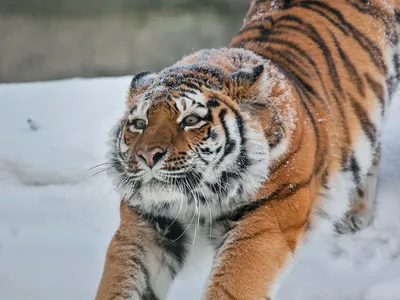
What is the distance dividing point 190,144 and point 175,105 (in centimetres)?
10

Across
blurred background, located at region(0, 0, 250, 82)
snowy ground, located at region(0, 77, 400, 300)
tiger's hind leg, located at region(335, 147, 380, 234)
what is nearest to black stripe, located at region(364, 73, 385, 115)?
tiger's hind leg, located at region(335, 147, 380, 234)

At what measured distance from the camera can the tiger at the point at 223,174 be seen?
156cm

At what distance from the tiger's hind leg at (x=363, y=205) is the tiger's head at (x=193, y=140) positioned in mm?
836

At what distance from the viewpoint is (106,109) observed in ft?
11.5

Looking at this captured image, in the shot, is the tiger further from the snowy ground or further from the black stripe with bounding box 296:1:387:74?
the black stripe with bounding box 296:1:387:74

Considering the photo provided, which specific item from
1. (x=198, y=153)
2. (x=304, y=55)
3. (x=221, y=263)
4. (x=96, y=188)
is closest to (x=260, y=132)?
(x=198, y=153)

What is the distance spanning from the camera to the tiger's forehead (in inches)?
62.1

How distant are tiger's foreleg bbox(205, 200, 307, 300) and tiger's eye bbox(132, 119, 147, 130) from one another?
0.31 m

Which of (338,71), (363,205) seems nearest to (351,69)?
(338,71)

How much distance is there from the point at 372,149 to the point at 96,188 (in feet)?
3.71

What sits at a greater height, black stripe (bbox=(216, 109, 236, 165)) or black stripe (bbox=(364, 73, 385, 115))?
black stripe (bbox=(216, 109, 236, 165))

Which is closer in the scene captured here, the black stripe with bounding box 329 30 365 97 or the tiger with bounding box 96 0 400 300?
the tiger with bounding box 96 0 400 300

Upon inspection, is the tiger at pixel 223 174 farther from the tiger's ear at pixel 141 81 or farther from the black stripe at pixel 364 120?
the black stripe at pixel 364 120

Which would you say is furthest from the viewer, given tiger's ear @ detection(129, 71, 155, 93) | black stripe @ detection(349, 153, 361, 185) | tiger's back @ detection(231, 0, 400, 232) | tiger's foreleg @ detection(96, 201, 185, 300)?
black stripe @ detection(349, 153, 361, 185)
